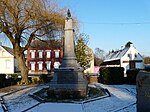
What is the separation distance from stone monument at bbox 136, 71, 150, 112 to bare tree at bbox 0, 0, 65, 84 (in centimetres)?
1901

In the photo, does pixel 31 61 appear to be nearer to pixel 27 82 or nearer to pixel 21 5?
pixel 27 82

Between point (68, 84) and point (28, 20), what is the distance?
10.7m

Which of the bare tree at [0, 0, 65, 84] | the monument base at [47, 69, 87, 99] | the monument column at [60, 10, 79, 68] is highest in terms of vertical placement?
the bare tree at [0, 0, 65, 84]

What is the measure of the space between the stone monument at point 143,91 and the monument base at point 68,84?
30.2 feet

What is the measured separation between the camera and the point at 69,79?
58.2ft

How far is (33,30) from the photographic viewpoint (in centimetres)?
2714

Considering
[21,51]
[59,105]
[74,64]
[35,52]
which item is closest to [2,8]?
[21,51]

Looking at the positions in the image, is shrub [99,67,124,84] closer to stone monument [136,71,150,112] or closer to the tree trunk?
the tree trunk

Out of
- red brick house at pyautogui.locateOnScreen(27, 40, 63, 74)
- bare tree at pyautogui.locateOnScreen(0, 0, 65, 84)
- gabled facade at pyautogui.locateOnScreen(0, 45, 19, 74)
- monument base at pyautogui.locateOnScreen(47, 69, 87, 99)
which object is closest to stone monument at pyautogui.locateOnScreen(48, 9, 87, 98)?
monument base at pyautogui.locateOnScreen(47, 69, 87, 99)

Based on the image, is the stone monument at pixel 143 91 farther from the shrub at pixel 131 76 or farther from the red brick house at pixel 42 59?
the red brick house at pixel 42 59

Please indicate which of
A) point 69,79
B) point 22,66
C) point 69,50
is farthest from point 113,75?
point 69,79

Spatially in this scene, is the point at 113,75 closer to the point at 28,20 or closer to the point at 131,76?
the point at 131,76

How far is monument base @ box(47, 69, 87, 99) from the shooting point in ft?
56.0

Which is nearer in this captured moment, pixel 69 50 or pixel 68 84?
pixel 68 84
